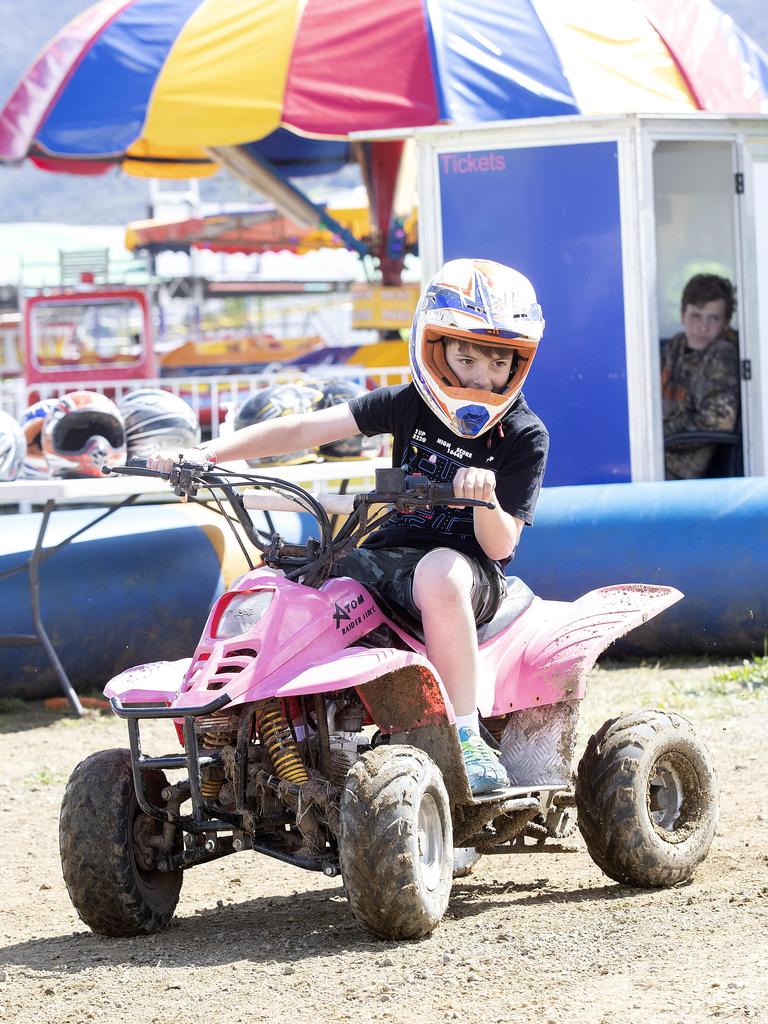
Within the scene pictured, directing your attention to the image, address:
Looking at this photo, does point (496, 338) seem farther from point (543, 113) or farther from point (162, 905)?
point (543, 113)

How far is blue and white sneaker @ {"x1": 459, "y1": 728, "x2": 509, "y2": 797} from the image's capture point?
4.43 m

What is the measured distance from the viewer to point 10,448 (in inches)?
364

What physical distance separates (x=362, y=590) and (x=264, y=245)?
22.2 meters

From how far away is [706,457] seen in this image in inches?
435

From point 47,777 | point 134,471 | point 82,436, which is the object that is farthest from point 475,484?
point 82,436

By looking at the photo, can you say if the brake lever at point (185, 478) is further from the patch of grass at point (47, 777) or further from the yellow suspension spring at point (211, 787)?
the patch of grass at point (47, 777)

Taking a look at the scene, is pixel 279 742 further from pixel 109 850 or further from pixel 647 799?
pixel 647 799

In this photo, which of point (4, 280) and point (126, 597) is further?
point (4, 280)

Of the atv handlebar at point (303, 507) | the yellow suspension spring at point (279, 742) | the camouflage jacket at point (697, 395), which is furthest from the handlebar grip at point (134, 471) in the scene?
→ the camouflage jacket at point (697, 395)

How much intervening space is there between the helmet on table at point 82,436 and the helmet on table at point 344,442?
4.21 ft

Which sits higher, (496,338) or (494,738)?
(496,338)

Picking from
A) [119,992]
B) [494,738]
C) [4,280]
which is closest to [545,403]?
[494,738]

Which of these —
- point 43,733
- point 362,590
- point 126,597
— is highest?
point 362,590

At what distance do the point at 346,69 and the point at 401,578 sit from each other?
10.5m
